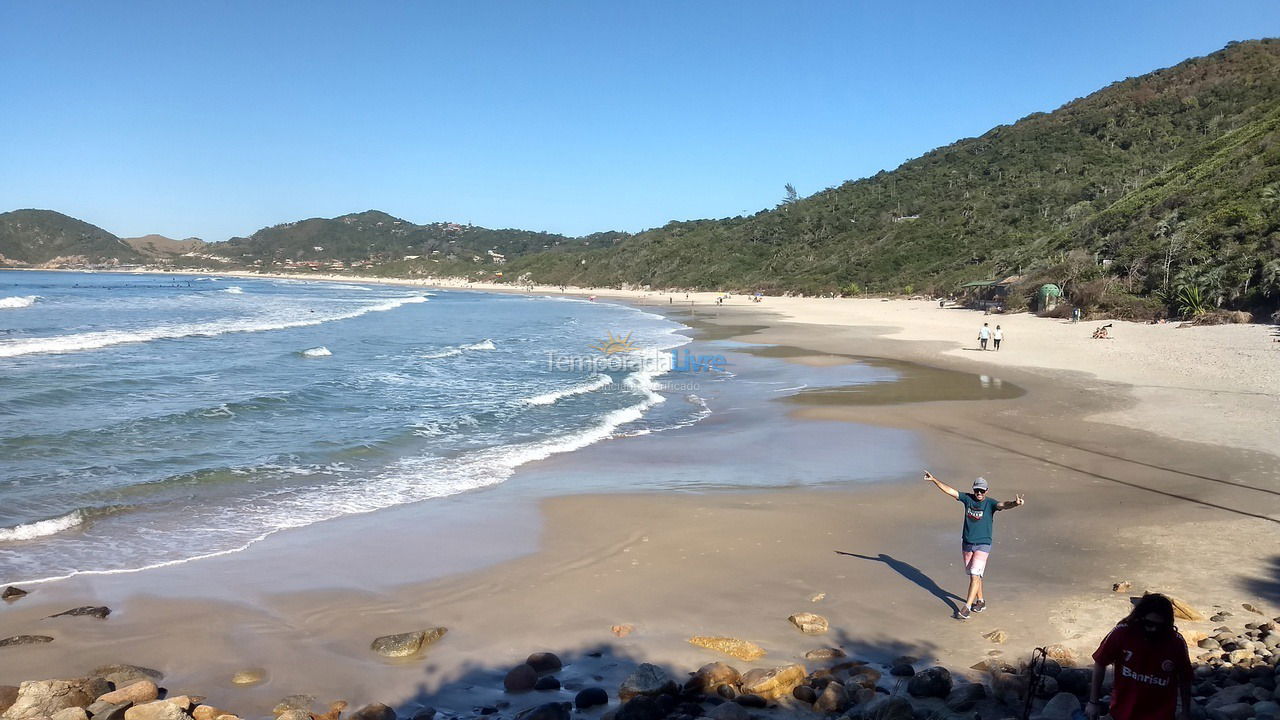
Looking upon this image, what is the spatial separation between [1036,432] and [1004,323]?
22.1 meters

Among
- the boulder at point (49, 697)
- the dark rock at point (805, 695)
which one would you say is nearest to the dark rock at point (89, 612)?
the boulder at point (49, 697)

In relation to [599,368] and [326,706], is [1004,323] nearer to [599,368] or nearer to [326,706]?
[599,368]

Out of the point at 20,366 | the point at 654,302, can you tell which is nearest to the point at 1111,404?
the point at 20,366

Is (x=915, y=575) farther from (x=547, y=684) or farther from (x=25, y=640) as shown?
(x=25, y=640)

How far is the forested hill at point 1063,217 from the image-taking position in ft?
103

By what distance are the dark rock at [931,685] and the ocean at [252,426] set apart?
6.88 m

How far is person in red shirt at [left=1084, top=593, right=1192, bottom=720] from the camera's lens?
11.3 feet

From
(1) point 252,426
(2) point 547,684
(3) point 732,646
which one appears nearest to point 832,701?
(3) point 732,646

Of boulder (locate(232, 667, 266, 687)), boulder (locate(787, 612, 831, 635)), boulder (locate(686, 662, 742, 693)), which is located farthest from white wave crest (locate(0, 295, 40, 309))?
boulder (locate(686, 662, 742, 693))

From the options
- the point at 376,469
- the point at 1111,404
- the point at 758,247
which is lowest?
the point at 376,469

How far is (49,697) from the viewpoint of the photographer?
184 inches

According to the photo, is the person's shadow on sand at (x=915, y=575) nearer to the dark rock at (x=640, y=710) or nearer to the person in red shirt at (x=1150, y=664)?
the person in red shirt at (x=1150, y=664)

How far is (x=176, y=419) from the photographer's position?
14.4 m

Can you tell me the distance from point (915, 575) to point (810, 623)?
1720 mm
